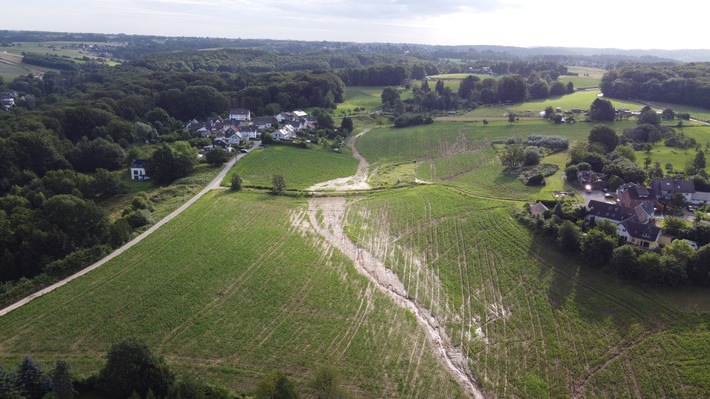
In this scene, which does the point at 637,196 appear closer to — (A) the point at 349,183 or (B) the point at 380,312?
(B) the point at 380,312

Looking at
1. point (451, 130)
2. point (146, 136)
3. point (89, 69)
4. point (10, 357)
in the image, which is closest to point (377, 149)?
point (451, 130)

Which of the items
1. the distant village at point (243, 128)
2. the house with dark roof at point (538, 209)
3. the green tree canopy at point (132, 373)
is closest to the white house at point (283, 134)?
the distant village at point (243, 128)

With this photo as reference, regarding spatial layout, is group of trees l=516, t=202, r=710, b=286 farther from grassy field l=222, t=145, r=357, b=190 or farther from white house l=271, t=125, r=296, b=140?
white house l=271, t=125, r=296, b=140

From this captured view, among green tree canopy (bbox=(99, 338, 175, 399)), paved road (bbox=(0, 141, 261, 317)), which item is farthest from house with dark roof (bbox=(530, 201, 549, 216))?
paved road (bbox=(0, 141, 261, 317))

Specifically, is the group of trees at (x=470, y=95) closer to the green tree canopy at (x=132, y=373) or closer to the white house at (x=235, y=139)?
the white house at (x=235, y=139)

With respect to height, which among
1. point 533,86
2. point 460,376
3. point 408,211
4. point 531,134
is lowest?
point 460,376

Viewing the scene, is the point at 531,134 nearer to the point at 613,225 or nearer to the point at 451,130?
the point at 451,130
